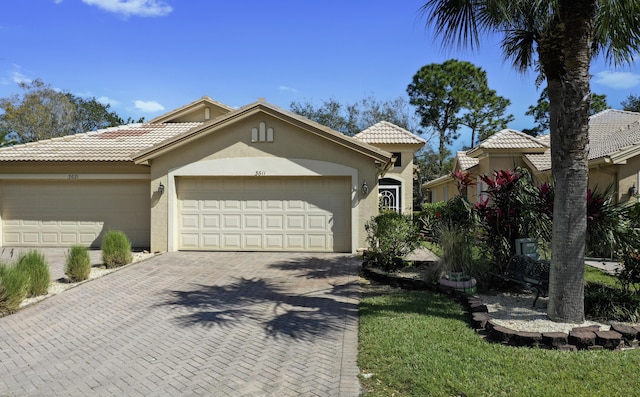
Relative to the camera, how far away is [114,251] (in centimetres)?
1119

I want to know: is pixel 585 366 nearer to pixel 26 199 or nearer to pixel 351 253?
pixel 351 253

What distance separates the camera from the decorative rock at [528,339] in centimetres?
525

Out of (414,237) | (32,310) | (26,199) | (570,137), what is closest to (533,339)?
(570,137)

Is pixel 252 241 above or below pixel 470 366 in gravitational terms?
above

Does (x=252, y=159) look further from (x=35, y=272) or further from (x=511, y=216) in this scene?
(x=511, y=216)

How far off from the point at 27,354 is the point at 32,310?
7.79ft

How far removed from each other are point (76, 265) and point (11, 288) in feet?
7.21

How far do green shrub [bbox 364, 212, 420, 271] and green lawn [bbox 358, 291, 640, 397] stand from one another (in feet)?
13.2

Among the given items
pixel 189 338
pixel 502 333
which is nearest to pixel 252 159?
pixel 189 338

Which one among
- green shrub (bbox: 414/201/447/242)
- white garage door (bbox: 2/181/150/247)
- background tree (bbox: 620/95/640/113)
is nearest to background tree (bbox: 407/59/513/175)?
background tree (bbox: 620/95/640/113)

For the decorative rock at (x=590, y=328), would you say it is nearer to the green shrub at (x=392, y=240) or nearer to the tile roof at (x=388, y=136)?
the green shrub at (x=392, y=240)

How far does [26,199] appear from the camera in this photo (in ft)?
48.6

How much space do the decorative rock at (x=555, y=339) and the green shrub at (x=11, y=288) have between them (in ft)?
27.1

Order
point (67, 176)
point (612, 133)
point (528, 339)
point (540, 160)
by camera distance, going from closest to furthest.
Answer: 1. point (528, 339)
2. point (67, 176)
3. point (540, 160)
4. point (612, 133)
